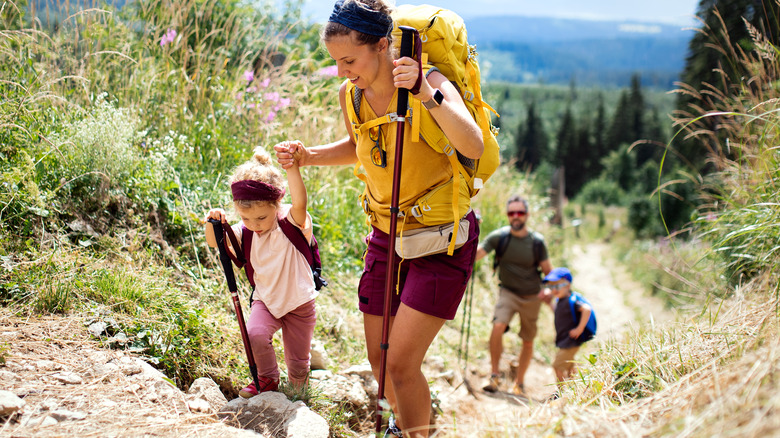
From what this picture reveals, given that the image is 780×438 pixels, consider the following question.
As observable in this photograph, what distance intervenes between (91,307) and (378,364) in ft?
5.55

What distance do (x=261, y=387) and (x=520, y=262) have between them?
347 cm

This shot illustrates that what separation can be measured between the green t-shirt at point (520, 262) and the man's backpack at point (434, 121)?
3292 mm

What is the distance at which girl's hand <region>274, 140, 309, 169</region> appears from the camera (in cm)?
277

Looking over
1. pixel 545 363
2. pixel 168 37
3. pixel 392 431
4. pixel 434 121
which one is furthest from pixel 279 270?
pixel 545 363

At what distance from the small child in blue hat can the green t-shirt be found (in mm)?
351

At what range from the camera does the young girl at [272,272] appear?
9.59 feet

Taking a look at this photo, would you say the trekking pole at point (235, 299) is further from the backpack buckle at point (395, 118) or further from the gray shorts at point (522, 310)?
the gray shorts at point (522, 310)

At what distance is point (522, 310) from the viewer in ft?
19.1

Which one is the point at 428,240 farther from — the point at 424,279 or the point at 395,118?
the point at 395,118

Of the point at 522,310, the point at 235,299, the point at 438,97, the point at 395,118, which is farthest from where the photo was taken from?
the point at 522,310

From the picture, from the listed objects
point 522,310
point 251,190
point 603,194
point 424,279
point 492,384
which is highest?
point 251,190

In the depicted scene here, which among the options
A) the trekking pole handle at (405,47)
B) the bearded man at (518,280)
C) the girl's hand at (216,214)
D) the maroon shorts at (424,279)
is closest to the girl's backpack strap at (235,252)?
the girl's hand at (216,214)

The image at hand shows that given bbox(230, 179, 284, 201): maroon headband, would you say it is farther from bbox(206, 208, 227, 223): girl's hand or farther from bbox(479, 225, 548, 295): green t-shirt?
bbox(479, 225, 548, 295): green t-shirt

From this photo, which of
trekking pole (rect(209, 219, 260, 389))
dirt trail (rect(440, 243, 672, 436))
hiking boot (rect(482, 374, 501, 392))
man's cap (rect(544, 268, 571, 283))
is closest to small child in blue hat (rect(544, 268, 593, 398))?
man's cap (rect(544, 268, 571, 283))
